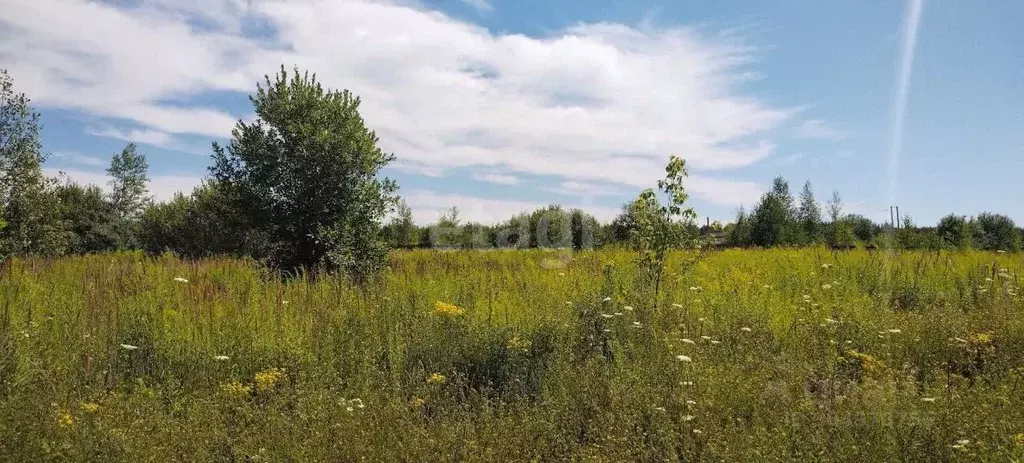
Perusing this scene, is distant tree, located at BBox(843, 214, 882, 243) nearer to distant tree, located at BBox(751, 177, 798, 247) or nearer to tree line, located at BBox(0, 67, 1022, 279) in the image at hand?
tree line, located at BBox(0, 67, 1022, 279)

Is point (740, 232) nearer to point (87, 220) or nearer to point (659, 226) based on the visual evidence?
point (659, 226)

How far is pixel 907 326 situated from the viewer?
22.0ft

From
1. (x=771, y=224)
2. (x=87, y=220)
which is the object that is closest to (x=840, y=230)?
(x=771, y=224)

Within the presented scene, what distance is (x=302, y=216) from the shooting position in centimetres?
1262

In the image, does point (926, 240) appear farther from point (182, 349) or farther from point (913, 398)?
point (182, 349)

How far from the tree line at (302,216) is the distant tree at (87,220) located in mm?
86

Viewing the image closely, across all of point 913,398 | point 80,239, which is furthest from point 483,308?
point 80,239

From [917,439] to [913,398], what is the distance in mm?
732

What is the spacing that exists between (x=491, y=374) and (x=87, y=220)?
134ft

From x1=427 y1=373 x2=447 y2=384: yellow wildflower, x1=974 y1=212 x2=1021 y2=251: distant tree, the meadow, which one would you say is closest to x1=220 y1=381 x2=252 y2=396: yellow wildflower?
the meadow

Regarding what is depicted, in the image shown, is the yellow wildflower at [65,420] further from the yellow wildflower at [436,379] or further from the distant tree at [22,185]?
the distant tree at [22,185]

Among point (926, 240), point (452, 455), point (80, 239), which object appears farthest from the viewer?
point (80, 239)

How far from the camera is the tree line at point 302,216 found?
41.0ft

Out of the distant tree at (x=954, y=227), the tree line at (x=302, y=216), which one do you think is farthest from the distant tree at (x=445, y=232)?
the distant tree at (x=954, y=227)
